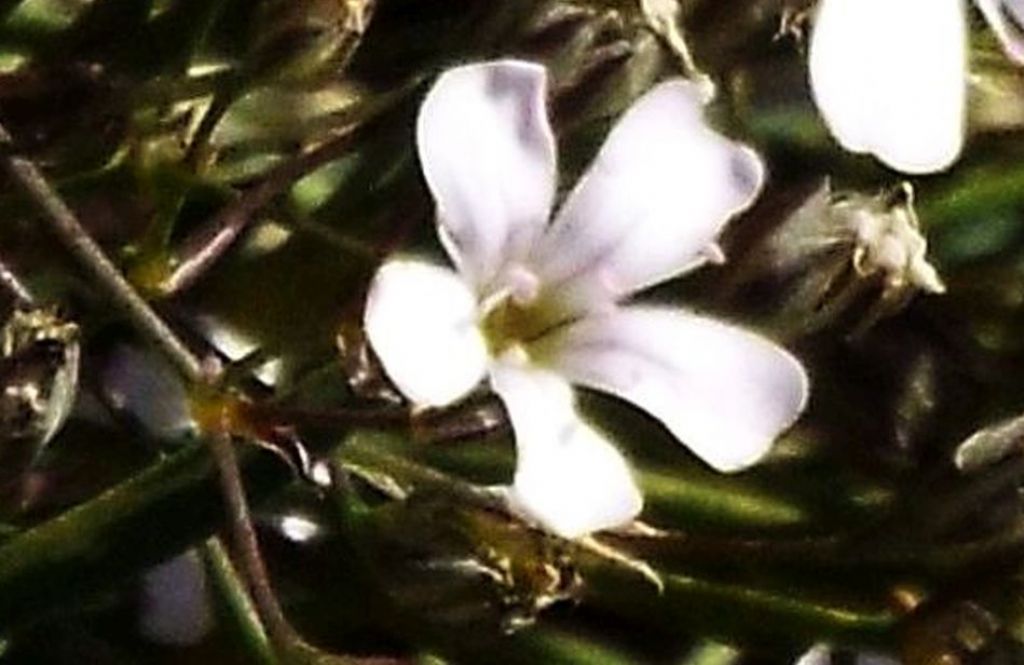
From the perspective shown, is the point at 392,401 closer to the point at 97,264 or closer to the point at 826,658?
the point at 97,264

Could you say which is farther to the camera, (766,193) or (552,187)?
(766,193)

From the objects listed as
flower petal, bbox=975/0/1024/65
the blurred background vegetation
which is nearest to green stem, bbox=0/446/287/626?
the blurred background vegetation

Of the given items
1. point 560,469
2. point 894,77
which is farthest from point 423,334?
point 894,77

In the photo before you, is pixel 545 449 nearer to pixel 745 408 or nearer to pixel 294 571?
pixel 745 408

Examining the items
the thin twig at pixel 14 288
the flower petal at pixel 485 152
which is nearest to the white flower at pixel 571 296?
the flower petal at pixel 485 152

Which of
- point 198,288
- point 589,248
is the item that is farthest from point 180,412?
point 589,248

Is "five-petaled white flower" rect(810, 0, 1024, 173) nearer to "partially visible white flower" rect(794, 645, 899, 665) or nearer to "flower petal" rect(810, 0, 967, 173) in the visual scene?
"flower petal" rect(810, 0, 967, 173)
